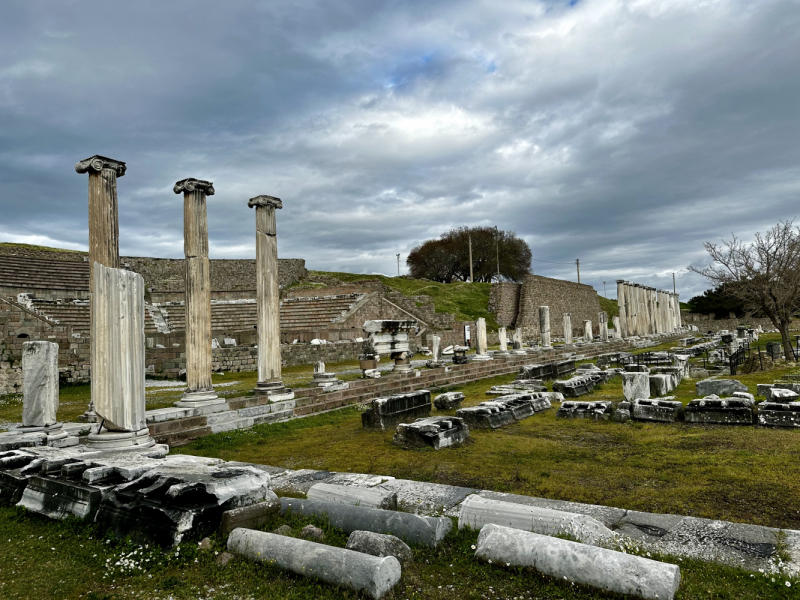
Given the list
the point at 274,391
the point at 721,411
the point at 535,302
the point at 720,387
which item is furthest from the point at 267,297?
the point at 535,302

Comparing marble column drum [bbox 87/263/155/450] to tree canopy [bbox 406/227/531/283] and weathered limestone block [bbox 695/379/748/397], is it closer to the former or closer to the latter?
weathered limestone block [bbox 695/379/748/397]

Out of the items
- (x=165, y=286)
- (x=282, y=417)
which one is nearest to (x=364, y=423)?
(x=282, y=417)

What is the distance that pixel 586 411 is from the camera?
9070 millimetres

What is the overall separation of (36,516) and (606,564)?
499cm

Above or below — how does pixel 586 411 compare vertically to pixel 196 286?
below

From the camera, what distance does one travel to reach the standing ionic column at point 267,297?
10648mm

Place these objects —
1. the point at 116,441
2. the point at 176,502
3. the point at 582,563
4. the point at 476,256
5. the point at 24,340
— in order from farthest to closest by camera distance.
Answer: the point at 476,256 → the point at 24,340 → the point at 116,441 → the point at 176,502 → the point at 582,563

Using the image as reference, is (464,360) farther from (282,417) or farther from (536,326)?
(536,326)

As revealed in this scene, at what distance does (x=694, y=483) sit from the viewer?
506cm

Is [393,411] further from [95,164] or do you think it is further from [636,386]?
[95,164]

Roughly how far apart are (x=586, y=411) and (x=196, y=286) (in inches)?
303

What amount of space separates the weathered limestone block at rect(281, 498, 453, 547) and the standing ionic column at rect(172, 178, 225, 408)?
5.97m

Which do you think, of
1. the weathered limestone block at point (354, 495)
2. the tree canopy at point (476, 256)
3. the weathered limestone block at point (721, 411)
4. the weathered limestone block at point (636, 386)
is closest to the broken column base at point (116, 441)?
the weathered limestone block at point (354, 495)

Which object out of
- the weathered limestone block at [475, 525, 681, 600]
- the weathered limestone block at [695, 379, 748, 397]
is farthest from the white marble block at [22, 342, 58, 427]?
the weathered limestone block at [695, 379, 748, 397]
